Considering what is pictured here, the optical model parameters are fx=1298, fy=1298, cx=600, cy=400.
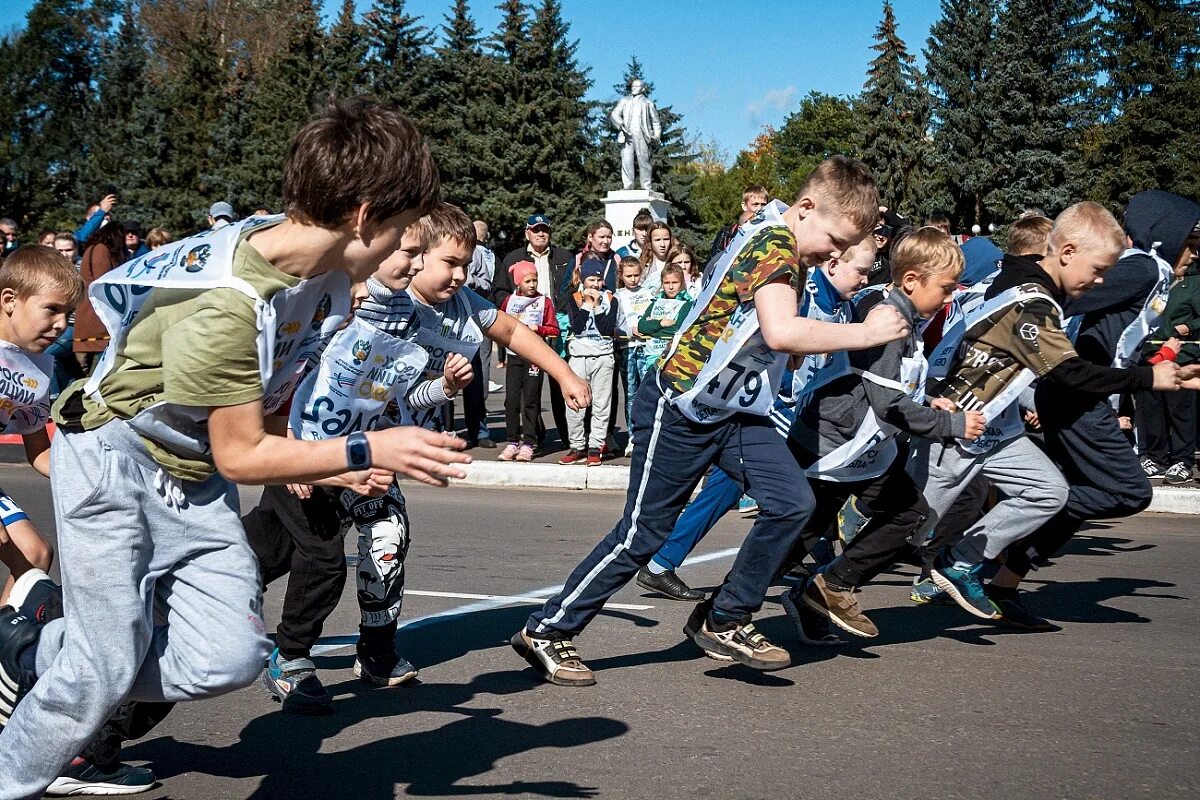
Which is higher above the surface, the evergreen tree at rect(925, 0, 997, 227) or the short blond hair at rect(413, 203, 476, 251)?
the evergreen tree at rect(925, 0, 997, 227)

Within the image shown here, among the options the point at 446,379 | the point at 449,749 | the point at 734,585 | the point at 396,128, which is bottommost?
the point at 449,749

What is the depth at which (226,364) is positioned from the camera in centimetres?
308

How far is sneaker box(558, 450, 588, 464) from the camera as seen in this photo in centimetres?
1271

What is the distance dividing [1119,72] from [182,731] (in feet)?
166

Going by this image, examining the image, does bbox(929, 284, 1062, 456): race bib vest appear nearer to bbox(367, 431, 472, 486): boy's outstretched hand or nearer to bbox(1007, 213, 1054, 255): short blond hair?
bbox(1007, 213, 1054, 255): short blond hair

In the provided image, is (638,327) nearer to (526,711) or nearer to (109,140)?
(526,711)

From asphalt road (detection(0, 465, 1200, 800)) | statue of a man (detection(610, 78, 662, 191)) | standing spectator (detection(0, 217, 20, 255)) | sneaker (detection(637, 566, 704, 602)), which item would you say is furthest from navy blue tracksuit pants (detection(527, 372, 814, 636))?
statue of a man (detection(610, 78, 662, 191))

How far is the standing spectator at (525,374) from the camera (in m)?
12.2

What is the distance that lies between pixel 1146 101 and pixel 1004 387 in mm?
44963

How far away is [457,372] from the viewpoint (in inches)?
210

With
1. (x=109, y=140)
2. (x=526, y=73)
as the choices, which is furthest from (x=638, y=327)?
(x=109, y=140)

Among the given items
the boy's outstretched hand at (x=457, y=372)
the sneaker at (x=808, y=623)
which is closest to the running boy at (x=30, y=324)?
the boy's outstretched hand at (x=457, y=372)

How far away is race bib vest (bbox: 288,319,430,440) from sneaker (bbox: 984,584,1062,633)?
322cm

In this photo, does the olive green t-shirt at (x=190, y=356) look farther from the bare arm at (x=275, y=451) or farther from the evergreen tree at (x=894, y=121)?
the evergreen tree at (x=894, y=121)
